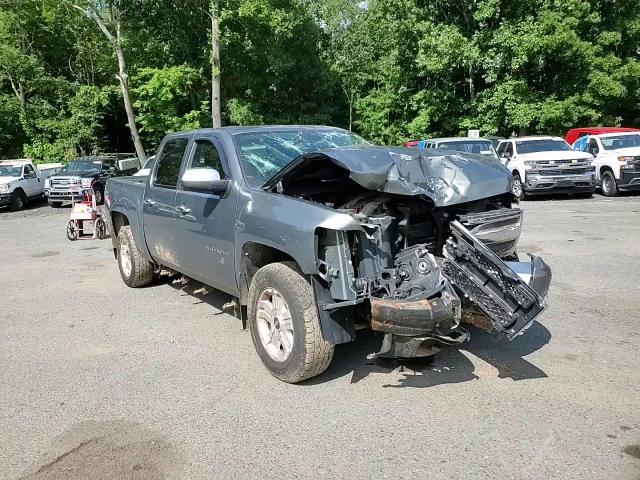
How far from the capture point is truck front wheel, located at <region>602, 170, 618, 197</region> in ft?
56.1

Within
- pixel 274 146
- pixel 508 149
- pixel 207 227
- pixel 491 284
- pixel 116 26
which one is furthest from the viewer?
pixel 116 26

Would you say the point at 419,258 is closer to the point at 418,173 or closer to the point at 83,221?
the point at 418,173

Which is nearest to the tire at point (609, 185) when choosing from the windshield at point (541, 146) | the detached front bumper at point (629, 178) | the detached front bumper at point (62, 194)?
the detached front bumper at point (629, 178)

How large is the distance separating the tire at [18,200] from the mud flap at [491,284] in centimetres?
1993

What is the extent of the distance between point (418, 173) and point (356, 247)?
2.53ft

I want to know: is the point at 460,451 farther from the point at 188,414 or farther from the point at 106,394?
the point at 106,394

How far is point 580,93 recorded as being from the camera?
27.2m

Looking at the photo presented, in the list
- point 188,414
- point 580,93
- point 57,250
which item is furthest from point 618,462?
point 580,93

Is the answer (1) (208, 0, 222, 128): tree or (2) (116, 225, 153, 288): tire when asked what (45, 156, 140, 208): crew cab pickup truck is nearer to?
(1) (208, 0, 222, 128): tree

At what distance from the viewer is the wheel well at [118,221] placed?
25.4 ft

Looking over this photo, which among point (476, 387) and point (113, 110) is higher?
point (113, 110)

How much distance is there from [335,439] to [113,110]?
36.5m

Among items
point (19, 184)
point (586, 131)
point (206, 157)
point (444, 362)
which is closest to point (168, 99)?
point (19, 184)

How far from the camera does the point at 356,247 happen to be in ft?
13.2
